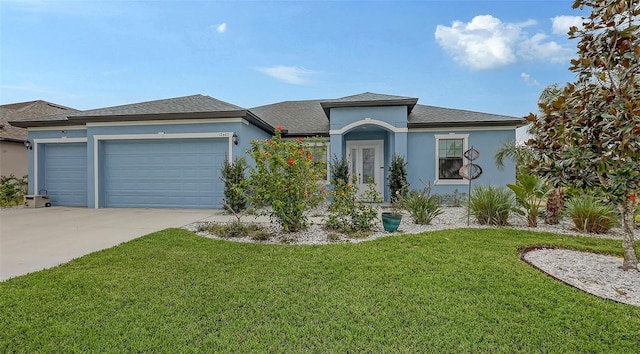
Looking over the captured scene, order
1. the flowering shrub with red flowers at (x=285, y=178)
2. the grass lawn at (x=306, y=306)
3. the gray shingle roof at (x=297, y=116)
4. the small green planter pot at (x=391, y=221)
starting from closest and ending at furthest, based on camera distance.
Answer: the grass lawn at (x=306, y=306), the flowering shrub with red flowers at (x=285, y=178), the small green planter pot at (x=391, y=221), the gray shingle roof at (x=297, y=116)

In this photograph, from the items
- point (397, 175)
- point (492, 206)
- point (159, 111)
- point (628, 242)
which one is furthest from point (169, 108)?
point (628, 242)

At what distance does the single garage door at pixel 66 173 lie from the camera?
37.5 ft

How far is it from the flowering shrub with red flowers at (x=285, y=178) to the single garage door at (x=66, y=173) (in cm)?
938

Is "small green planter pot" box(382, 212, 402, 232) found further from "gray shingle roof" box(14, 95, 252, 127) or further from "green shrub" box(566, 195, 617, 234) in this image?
"gray shingle roof" box(14, 95, 252, 127)

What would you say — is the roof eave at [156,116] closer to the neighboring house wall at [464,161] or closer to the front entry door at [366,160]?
the front entry door at [366,160]

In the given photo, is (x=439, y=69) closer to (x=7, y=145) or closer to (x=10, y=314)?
(x=10, y=314)

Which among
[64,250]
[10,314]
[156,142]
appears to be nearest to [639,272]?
[10,314]

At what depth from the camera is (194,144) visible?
10406 millimetres

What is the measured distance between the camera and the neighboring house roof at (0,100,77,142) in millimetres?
14893

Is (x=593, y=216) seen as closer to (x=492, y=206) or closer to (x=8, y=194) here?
(x=492, y=206)

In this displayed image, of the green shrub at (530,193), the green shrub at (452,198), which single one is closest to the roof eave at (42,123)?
the green shrub at (452,198)

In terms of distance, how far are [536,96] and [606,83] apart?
1050 cm

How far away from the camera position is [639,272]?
414cm

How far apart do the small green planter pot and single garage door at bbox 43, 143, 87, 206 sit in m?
11.8
